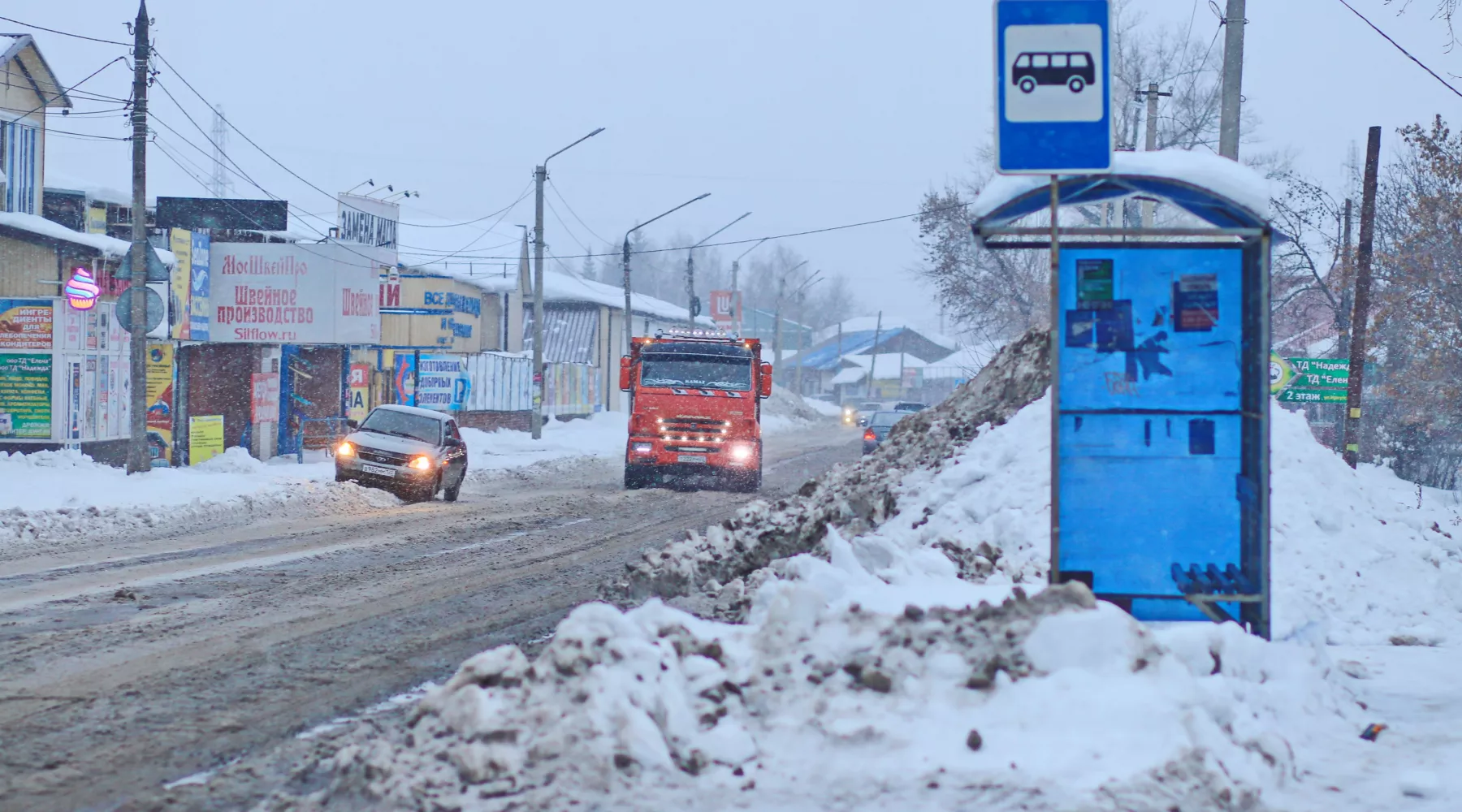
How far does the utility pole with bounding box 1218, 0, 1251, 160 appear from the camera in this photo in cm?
1502

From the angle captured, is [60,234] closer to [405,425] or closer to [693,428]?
[405,425]

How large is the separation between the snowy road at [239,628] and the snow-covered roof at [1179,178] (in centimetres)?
418

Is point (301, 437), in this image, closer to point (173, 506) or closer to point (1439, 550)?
point (173, 506)

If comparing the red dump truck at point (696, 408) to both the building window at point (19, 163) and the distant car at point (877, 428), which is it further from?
the building window at point (19, 163)

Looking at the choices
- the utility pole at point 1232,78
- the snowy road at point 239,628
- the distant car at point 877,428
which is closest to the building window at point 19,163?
the snowy road at point 239,628

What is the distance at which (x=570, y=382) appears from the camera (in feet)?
184

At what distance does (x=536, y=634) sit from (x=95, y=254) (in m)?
20.7

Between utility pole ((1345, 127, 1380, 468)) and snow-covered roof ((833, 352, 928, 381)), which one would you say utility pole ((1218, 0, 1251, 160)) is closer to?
utility pole ((1345, 127, 1380, 468))

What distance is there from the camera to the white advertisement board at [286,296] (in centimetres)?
2948

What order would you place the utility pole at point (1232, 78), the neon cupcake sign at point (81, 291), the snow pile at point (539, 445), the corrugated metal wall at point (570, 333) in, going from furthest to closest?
the corrugated metal wall at point (570, 333) < the snow pile at point (539, 445) < the neon cupcake sign at point (81, 291) < the utility pole at point (1232, 78)

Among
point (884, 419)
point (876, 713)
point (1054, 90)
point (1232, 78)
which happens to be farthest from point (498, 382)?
point (876, 713)

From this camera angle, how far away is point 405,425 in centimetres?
2212

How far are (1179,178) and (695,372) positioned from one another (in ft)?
56.4

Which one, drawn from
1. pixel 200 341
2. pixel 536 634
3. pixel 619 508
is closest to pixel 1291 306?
pixel 619 508
